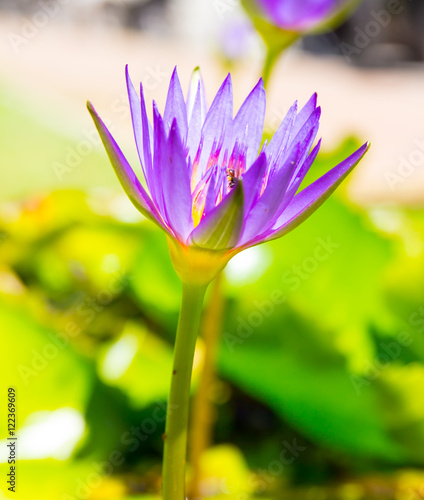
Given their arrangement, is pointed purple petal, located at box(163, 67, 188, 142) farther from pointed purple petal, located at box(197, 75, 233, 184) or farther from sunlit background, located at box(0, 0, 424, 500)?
sunlit background, located at box(0, 0, 424, 500)

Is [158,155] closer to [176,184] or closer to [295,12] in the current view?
[176,184]

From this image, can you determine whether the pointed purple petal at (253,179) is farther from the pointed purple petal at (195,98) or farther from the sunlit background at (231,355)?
the sunlit background at (231,355)

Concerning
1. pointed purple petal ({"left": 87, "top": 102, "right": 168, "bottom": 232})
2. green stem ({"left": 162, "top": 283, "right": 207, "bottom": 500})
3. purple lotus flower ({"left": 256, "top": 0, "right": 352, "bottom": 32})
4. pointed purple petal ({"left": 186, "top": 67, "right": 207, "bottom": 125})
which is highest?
purple lotus flower ({"left": 256, "top": 0, "right": 352, "bottom": 32})

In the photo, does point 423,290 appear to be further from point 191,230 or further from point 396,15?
point 396,15
